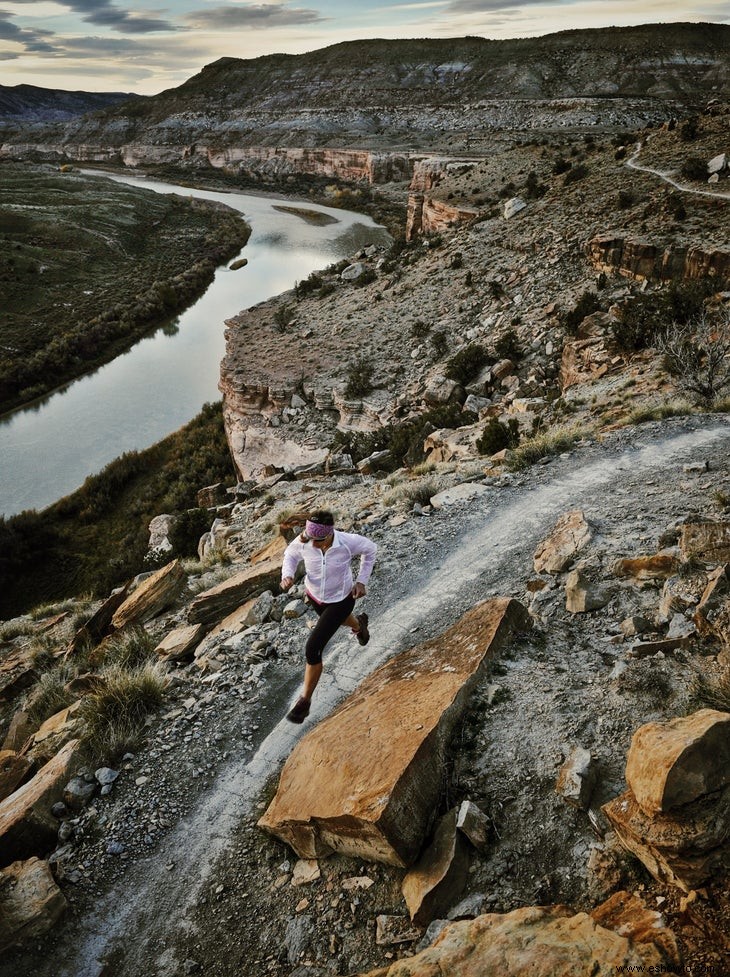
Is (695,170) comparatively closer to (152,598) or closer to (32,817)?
(152,598)

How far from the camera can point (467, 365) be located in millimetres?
21453

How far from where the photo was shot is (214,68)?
554 ft

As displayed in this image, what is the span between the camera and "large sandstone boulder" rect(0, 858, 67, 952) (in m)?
4.43

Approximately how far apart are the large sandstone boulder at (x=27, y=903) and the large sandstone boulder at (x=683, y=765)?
13.7ft

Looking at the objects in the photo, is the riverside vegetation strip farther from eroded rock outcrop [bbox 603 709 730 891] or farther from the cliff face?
eroded rock outcrop [bbox 603 709 730 891]

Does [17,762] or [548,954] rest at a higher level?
[548,954]

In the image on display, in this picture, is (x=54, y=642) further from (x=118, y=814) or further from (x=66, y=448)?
(x=66, y=448)

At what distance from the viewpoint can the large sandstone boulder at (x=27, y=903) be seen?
443 centimetres

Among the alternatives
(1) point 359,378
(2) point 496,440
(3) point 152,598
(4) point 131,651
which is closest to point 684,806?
(4) point 131,651

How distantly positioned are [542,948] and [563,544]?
209 inches

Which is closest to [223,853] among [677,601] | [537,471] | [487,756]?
[487,756]

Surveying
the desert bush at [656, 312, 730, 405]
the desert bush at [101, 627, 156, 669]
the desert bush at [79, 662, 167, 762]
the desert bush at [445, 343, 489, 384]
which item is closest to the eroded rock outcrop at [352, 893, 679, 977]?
the desert bush at [79, 662, 167, 762]

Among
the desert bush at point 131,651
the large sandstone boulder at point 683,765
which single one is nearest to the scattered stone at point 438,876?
the large sandstone boulder at point 683,765

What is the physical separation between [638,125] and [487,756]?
257 feet
